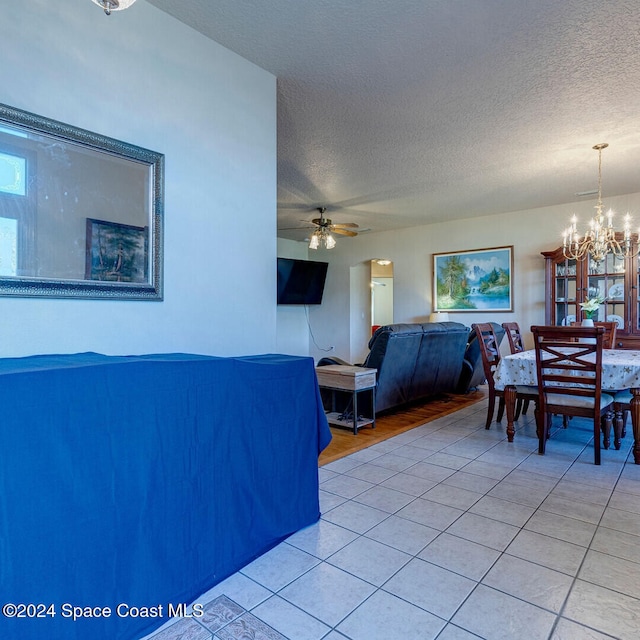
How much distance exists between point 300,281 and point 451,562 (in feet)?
20.9

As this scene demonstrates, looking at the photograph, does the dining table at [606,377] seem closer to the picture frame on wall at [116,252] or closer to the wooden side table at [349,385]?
the wooden side table at [349,385]

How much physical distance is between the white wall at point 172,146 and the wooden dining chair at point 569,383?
207 cm

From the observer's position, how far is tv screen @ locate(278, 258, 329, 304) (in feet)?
24.4

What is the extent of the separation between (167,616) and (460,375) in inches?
181

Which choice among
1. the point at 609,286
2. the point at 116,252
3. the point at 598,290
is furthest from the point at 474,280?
the point at 116,252

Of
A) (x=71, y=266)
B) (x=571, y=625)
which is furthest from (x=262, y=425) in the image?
(x=571, y=625)

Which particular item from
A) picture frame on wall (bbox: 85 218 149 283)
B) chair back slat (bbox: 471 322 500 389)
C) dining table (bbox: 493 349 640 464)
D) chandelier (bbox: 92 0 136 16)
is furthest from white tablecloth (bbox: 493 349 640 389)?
chandelier (bbox: 92 0 136 16)

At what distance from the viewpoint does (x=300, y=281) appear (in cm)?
777

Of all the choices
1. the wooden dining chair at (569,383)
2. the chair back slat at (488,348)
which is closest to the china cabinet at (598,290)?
the chair back slat at (488,348)

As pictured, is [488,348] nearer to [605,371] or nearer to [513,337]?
[513,337]

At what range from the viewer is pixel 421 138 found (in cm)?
361

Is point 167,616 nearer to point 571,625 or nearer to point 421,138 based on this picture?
point 571,625

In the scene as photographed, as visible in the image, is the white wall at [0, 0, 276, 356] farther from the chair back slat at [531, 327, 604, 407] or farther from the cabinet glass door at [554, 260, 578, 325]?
the cabinet glass door at [554, 260, 578, 325]

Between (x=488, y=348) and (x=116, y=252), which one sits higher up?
(x=116, y=252)
